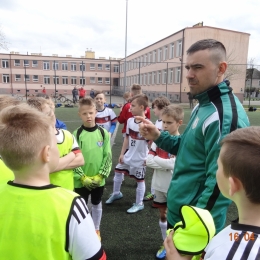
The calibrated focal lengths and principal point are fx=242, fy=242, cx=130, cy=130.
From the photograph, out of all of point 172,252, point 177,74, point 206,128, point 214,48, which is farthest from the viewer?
point 177,74

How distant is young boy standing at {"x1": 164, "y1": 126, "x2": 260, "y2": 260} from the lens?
942 millimetres

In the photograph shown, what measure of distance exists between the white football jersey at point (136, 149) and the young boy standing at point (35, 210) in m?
2.78

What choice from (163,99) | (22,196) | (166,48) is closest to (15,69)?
(166,48)

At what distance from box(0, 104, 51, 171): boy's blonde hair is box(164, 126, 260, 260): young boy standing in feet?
3.00

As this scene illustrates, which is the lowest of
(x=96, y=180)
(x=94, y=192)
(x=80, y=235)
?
(x=94, y=192)

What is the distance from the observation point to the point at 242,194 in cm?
103

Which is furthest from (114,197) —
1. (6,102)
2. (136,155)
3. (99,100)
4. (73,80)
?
(73,80)

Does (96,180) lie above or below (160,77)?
below

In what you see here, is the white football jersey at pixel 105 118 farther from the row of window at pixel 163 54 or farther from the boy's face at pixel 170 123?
the row of window at pixel 163 54

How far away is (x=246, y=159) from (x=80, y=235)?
843mm

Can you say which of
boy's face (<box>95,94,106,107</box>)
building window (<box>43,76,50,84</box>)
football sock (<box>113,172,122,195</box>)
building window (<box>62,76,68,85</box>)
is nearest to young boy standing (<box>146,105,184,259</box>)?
football sock (<box>113,172,122,195</box>)

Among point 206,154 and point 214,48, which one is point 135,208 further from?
point 214,48

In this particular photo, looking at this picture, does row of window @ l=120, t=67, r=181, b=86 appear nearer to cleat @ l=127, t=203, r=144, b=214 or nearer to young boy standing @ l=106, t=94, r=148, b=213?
young boy standing @ l=106, t=94, r=148, b=213

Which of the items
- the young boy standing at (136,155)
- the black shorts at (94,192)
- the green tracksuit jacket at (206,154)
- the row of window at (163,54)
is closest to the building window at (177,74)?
the row of window at (163,54)
